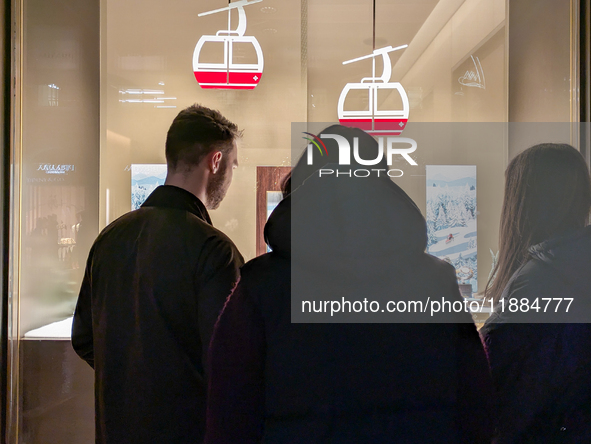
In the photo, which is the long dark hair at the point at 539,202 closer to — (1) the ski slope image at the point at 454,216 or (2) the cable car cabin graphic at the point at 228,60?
(1) the ski slope image at the point at 454,216

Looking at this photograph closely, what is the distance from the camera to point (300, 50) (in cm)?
253

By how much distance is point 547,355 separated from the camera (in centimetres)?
120

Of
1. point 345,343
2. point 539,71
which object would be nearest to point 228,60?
point 539,71

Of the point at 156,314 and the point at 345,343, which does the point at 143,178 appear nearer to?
the point at 156,314

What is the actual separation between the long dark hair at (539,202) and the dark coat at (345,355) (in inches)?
23.1

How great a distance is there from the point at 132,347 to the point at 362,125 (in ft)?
5.21

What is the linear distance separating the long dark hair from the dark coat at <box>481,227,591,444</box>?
7 centimetres

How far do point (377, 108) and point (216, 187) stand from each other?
1180mm

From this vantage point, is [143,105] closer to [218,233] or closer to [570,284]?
[218,233]

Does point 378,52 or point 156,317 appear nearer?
point 156,317

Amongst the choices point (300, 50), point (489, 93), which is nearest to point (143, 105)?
point (300, 50)

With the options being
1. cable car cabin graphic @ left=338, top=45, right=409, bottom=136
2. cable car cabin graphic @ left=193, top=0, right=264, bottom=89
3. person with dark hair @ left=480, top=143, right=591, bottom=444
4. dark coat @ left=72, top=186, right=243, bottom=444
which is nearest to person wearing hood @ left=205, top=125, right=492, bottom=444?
person with dark hair @ left=480, top=143, right=591, bottom=444

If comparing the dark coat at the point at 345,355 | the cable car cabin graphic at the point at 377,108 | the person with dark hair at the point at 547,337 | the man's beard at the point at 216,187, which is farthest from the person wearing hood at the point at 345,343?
the cable car cabin graphic at the point at 377,108

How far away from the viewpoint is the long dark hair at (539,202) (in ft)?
4.32
